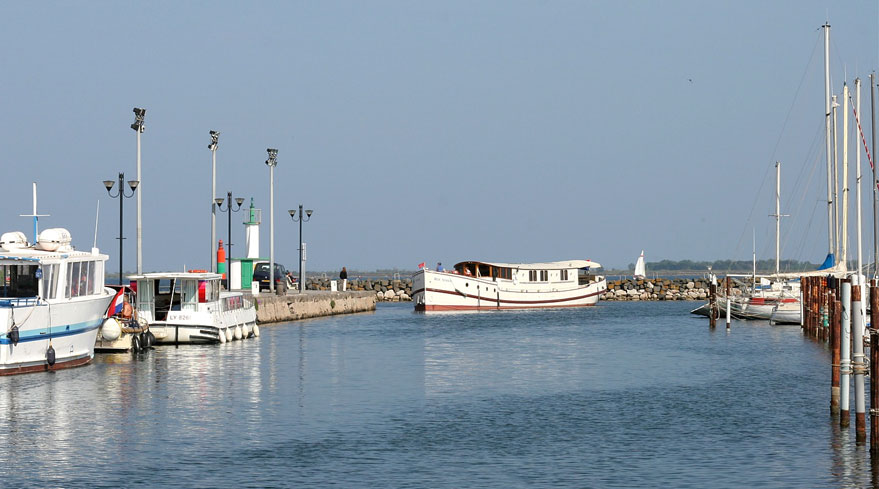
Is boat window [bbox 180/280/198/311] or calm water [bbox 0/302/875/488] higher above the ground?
boat window [bbox 180/280/198/311]

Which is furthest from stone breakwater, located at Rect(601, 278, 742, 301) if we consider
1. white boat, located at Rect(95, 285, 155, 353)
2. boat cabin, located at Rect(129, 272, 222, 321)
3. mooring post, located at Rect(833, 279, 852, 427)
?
mooring post, located at Rect(833, 279, 852, 427)

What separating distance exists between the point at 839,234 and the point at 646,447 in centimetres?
3529

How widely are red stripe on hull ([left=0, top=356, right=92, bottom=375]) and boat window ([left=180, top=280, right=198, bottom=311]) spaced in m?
7.16

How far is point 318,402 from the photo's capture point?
30062 millimetres

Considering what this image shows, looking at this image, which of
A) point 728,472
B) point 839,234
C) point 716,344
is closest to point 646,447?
point 728,472

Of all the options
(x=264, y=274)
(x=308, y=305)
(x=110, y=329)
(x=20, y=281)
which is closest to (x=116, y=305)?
(x=110, y=329)

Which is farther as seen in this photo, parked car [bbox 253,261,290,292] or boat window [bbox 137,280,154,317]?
parked car [bbox 253,261,290,292]

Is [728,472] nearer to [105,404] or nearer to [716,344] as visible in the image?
[105,404]

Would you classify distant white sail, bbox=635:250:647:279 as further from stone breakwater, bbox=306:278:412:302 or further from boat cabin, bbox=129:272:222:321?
boat cabin, bbox=129:272:222:321

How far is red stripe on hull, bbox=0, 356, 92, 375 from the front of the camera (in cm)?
3266

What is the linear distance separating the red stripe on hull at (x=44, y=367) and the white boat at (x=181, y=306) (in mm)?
6888

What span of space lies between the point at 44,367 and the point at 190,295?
10503 millimetres

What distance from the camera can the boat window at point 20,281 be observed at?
3344cm

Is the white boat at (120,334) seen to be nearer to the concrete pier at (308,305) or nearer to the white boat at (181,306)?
the white boat at (181,306)
